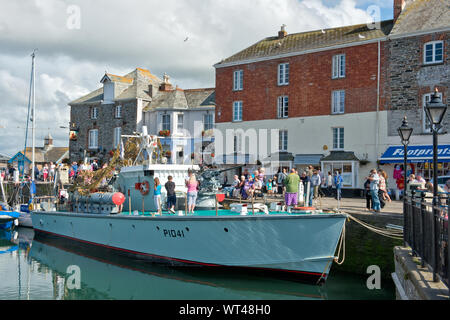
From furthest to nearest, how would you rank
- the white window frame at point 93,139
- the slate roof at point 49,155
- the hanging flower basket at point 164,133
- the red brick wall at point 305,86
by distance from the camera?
the slate roof at point 49,155 < the white window frame at point 93,139 < the hanging flower basket at point 164,133 < the red brick wall at point 305,86

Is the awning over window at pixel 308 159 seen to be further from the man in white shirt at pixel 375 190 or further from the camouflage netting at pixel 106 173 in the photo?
the camouflage netting at pixel 106 173

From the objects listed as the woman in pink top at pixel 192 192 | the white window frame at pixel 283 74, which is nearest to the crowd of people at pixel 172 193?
the woman in pink top at pixel 192 192

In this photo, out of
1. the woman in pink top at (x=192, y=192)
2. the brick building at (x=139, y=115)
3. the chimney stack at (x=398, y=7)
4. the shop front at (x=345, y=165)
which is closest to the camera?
the woman in pink top at (x=192, y=192)

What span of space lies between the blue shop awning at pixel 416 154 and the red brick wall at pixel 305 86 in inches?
100

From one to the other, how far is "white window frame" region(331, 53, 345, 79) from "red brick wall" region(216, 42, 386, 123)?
18 cm

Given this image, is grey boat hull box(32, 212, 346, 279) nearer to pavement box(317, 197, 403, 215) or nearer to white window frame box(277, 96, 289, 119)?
pavement box(317, 197, 403, 215)

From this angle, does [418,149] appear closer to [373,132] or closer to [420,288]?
[373,132]

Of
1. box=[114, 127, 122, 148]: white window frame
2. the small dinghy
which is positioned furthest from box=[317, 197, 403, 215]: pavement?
box=[114, 127, 122, 148]: white window frame

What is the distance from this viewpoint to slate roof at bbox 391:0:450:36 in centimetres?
2291

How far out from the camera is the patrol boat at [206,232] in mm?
11414

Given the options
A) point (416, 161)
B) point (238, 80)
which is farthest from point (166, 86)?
point (416, 161)

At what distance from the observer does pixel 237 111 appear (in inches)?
1185

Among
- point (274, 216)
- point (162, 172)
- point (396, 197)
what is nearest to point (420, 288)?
point (274, 216)

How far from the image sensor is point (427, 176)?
2266 cm
